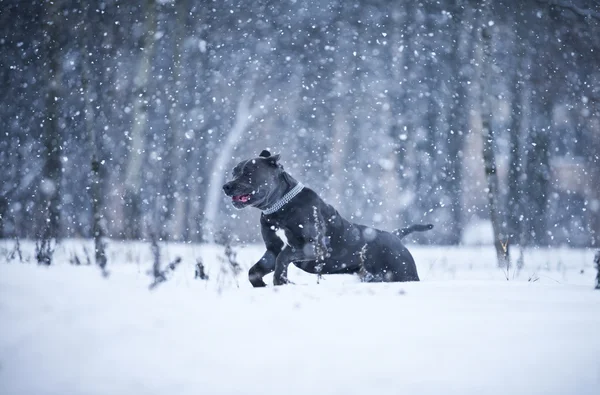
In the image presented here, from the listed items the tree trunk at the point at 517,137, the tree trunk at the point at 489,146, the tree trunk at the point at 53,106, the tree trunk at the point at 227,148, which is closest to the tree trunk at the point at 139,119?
the tree trunk at the point at 53,106

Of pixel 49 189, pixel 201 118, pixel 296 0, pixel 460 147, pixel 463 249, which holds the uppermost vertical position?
pixel 296 0

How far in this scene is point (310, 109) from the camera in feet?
48.5

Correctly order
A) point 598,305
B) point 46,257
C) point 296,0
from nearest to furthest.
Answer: point 598,305 < point 46,257 < point 296,0

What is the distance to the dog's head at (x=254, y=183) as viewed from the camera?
15.0 feet

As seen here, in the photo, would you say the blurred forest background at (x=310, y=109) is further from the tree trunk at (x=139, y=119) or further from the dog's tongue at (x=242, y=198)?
the dog's tongue at (x=242, y=198)

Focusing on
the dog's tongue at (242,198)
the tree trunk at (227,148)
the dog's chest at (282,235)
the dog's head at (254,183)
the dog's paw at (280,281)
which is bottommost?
the dog's paw at (280,281)

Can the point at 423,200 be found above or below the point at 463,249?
above

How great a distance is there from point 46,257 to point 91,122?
393cm


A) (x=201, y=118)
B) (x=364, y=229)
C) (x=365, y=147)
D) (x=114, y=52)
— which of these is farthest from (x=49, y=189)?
(x=365, y=147)

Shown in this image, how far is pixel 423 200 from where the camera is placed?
14398mm

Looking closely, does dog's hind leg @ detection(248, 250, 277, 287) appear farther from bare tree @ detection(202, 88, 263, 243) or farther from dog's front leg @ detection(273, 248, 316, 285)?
bare tree @ detection(202, 88, 263, 243)

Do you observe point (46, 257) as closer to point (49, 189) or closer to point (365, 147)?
point (49, 189)

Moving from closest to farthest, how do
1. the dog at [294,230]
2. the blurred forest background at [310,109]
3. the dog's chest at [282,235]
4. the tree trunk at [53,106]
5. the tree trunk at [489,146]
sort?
the dog at [294,230] → the dog's chest at [282,235] → the tree trunk at [489,146] → the tree trunk at [53,106] → the blurred forest background at [310,109]

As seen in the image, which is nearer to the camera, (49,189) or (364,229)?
(364,229)
